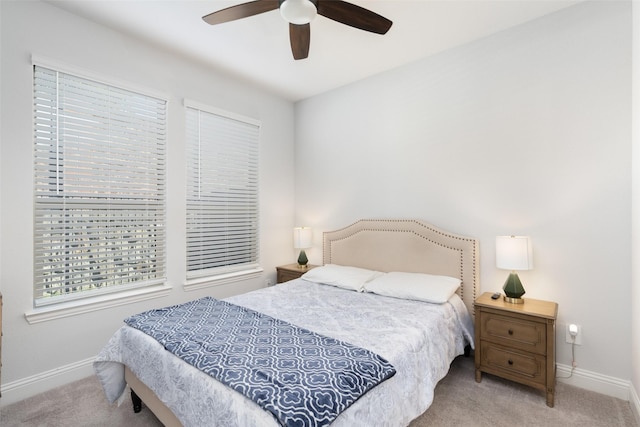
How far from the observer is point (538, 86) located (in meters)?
2.48

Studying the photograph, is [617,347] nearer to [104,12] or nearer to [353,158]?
[353,158]

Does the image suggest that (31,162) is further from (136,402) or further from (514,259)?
(514,259)

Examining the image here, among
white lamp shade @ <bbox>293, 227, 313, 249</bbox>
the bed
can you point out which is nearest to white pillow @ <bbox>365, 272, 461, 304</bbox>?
the bed

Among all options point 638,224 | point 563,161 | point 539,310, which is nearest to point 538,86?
point 563,161

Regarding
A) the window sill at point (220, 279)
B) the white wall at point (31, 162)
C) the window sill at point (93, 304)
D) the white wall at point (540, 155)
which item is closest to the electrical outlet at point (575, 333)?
the white wall at point (540, 155)

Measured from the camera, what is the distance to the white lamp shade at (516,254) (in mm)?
2277

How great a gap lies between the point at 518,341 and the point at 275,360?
179 cm

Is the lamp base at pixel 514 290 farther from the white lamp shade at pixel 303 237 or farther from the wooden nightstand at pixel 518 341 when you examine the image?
the white lamp shade at pixel 303 237

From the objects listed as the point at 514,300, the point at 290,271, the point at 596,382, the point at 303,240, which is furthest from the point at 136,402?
the point at 596,382

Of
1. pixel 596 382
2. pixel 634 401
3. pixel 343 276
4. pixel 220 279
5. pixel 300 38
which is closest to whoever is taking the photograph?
pixel 634 401

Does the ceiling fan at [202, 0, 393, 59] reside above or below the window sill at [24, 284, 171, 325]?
above

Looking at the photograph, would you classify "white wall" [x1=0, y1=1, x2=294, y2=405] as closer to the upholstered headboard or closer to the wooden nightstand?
the upholstered headboard

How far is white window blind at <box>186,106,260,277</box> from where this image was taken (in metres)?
3.22

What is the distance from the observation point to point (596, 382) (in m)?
2.25
